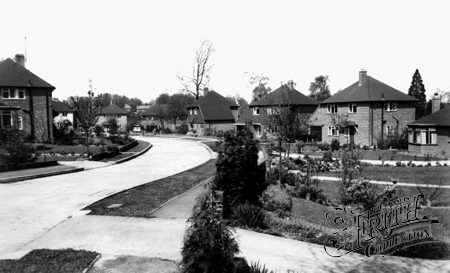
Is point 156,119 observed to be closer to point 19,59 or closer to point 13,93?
point 19,59

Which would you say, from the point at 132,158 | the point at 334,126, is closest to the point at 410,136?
the point at 334,126

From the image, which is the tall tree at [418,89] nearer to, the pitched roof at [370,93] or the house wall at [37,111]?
the pitched roof at [370,93]

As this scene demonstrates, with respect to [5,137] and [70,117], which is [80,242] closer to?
[5,137]

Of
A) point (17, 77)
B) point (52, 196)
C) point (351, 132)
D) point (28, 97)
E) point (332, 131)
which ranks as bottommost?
point (52, 196)

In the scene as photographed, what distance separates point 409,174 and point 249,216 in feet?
46.1

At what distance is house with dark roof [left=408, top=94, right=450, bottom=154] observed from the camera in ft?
106

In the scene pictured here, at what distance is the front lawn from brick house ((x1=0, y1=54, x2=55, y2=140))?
A: 103ft

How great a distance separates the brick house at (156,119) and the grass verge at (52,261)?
75927 millimetres

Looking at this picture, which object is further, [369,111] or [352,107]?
[352,107]

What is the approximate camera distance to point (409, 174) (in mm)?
21156

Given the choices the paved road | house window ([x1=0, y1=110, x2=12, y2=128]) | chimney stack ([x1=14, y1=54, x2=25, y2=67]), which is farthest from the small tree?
chimney stack ([x1=14, y1=54, x2=25, y2=67])

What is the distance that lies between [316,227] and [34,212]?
9517 mm

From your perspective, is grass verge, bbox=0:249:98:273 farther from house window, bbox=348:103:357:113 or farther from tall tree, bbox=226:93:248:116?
tall tree, bbox=226:93:248:116

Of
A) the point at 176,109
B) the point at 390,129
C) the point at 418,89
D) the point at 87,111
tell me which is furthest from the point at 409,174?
the point at 176,109
